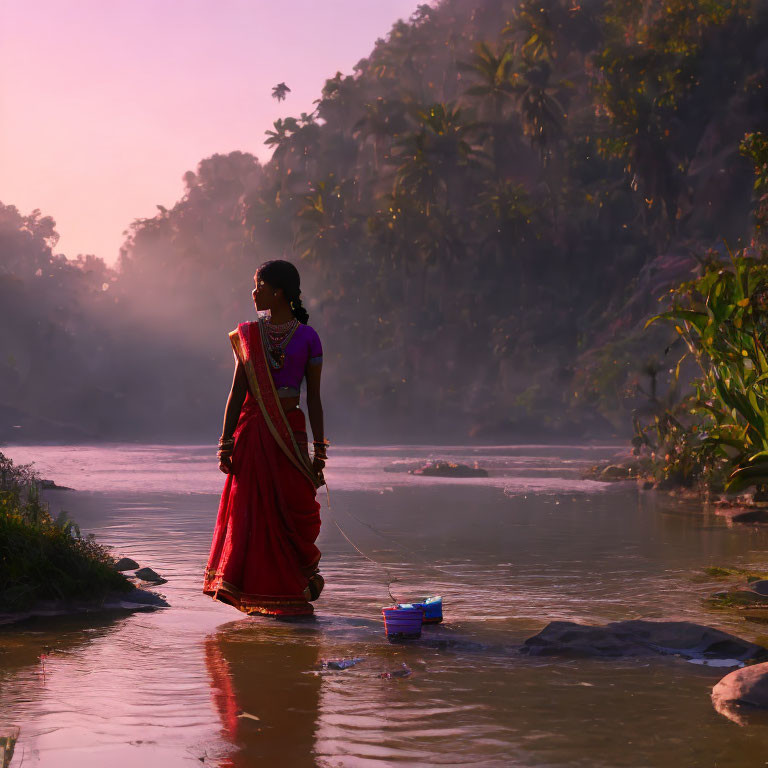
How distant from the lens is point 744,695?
185 inches

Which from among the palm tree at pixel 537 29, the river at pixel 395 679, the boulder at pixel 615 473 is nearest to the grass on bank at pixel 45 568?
the river at pixel 395 679

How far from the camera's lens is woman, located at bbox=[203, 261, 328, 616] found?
7.16 metres

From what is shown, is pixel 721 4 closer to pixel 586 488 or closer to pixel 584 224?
pixel 584 224

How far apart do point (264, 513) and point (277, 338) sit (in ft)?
4.01

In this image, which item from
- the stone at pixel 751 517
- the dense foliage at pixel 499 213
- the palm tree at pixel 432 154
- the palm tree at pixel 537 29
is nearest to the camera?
the stone at pixel 751 517

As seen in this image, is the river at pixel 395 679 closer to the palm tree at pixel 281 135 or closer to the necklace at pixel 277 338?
the necklace at pixel 277 338

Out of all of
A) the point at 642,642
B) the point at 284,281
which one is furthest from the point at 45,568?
the point at 642,642

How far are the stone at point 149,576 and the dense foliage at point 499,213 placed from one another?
115ft

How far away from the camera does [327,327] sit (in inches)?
2822

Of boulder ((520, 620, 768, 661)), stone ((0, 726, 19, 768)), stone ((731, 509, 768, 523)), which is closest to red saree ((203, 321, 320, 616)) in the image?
boulder ((520, 620, 768, 661))

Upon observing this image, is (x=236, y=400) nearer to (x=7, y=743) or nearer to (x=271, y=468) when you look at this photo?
(x=271, y=468)

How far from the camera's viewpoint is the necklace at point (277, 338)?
748cm

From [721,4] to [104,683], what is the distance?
47.8 m

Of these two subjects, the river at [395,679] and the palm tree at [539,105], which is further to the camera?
the palm tree at [539,105]
